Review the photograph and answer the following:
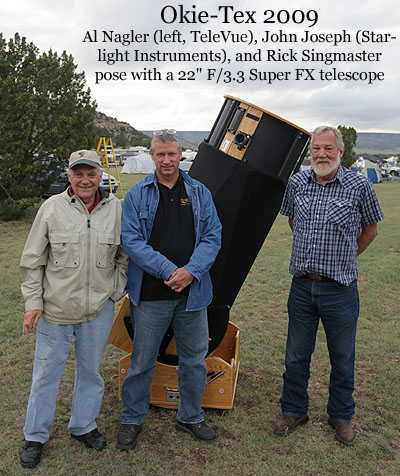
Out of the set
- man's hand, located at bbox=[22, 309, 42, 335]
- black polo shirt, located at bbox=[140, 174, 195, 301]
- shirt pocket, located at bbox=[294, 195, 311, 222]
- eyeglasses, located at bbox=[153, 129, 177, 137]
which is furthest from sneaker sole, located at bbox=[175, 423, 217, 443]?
eyeglasses, located at bbox=[153, 129, 177, 137]

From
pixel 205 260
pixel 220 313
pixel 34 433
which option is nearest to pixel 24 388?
pixel 34 433

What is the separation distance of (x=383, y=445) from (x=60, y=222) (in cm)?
241

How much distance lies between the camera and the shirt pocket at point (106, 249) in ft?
Answer: 8.40

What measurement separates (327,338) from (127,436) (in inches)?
55.6

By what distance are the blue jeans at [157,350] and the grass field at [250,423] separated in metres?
0.21

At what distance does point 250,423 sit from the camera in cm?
317

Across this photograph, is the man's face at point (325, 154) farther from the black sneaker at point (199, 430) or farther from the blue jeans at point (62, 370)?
the black sneaker at point (199, 430)

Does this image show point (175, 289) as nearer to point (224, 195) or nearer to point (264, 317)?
point (224, 195)

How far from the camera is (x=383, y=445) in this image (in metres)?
2.92

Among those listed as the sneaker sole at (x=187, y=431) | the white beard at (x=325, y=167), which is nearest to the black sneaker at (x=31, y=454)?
the sneaker sole at (x=187, y=431)

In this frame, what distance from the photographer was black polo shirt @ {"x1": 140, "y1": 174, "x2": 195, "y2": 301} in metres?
2.61

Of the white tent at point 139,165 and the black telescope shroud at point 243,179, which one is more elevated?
the white tent at point 139,165

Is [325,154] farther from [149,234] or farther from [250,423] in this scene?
[250,423]

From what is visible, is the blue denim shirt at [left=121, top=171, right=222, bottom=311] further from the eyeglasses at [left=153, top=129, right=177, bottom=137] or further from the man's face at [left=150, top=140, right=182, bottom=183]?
the eyeglasses at [left=153, top=129, right=177, bottom=137]
